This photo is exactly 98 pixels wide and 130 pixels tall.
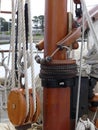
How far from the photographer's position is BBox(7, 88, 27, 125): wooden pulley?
2.12 m

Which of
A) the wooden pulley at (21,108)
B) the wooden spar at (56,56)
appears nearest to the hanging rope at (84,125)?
the wooden spar at (56,56)

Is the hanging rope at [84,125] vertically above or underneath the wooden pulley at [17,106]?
underneath

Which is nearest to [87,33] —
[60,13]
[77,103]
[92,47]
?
[92,47]

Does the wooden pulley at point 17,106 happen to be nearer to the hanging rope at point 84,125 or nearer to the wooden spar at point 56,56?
the wooden spar at point 56,56

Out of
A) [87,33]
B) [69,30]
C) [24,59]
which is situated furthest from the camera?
[87,33]

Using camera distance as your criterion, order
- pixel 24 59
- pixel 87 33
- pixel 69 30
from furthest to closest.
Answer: pixel 87 33 < pixel 69 30 < pixel 24 59

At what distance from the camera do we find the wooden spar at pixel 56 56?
2172mm

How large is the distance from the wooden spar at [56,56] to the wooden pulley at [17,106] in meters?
0.16

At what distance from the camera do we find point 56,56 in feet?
7.11

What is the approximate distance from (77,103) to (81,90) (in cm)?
17

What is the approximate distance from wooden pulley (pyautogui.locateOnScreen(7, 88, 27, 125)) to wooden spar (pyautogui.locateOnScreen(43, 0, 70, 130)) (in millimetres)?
160

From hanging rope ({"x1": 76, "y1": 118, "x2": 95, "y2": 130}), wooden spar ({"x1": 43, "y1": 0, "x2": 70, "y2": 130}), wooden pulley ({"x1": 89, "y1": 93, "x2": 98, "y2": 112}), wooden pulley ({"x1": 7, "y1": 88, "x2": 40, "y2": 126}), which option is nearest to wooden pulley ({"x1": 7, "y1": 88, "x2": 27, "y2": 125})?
wooden pulley ({"x1": 7, "y1": 88, "x2": 40, "y2": 126})

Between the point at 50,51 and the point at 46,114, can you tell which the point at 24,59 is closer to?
the point at 50,51

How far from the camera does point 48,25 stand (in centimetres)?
220
